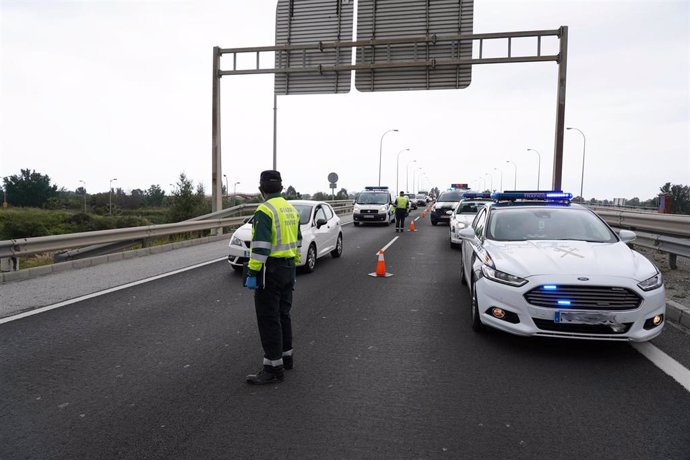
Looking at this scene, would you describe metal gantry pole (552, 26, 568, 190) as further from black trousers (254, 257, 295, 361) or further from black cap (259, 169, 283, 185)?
black trousers (254, 257, 295, 361)

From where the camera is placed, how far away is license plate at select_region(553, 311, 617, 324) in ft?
15.3

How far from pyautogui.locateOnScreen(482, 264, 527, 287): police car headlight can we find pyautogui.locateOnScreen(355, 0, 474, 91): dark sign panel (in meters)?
12.5

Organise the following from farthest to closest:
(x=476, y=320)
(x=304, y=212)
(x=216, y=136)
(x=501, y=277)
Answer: (x=216, y=136) → (x=304, y=212) → (x=476, y=320) → (x=501, y=277)

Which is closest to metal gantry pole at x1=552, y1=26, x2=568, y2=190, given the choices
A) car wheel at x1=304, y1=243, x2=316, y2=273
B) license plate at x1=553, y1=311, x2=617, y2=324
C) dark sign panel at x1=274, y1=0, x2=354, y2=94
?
dark sign panel at x1=274, y1=0, x2=354, y2=94

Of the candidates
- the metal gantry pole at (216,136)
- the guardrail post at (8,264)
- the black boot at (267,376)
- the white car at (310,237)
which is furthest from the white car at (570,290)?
the metal gantry pole at (216,136)

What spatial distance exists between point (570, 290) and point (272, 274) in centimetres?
286

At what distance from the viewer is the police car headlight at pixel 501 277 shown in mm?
4988

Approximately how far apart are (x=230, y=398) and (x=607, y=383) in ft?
10.5

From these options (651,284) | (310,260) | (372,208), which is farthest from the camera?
(372,208)

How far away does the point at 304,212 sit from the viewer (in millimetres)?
11516

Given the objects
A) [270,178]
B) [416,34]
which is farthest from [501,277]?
A: [416,34]

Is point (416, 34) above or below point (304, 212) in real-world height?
above

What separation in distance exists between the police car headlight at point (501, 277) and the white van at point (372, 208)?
63.0 ft

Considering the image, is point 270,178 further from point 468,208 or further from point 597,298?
point 468,208
